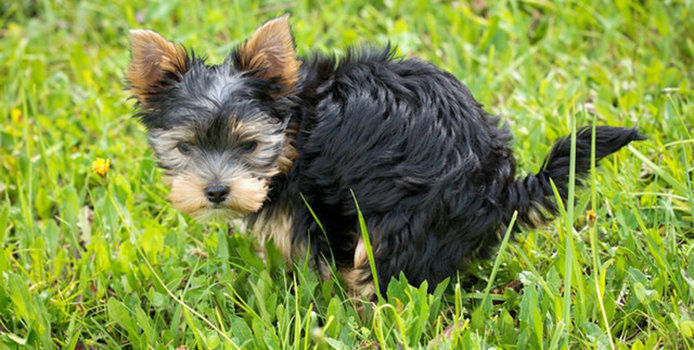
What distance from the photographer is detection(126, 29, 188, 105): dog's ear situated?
3416 mm

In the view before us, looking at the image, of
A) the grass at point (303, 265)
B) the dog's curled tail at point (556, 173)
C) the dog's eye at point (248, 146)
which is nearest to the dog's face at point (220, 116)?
the dog's eye at point (248, 146)

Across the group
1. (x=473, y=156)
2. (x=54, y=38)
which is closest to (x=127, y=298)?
(x=473, y=156)

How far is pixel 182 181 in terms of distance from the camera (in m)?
3.40

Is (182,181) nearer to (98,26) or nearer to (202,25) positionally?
(202,25)

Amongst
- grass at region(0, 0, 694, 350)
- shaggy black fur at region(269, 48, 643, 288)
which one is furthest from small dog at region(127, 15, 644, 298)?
grass at region(0, 0, 694, 350)

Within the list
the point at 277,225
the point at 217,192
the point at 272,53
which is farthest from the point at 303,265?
the point at 272,53

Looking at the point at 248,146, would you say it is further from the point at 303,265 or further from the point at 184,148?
the point at 303,265

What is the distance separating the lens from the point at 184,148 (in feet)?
11.3

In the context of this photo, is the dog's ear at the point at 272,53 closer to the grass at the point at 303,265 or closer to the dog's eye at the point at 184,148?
the dog's eye at the point at 184,148

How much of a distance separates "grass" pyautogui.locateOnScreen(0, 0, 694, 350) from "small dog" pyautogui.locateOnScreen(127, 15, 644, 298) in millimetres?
202

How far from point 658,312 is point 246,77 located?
210cm

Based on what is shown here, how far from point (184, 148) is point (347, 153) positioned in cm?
75

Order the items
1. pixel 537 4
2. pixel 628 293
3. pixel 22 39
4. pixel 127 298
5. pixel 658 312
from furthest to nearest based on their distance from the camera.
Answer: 1. pixel 22 39
2. pixel 537 4
3. pixel 127 298
4. pixel 628 293
5. pixel 658 312

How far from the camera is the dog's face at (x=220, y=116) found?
3.36m
